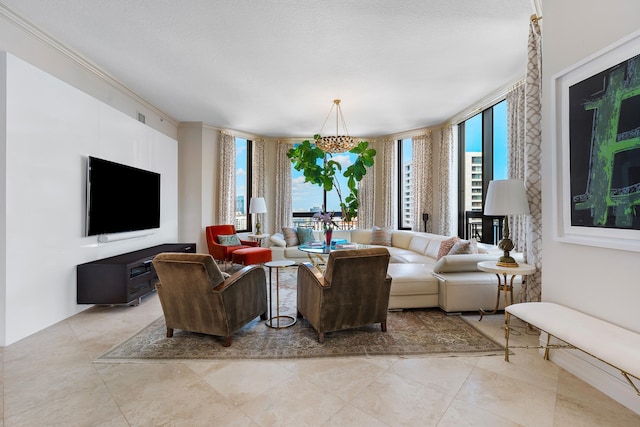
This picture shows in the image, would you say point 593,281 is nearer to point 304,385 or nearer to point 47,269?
point 304,385

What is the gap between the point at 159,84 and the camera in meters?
4.22

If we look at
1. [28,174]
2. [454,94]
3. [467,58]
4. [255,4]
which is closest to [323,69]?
[255,4]

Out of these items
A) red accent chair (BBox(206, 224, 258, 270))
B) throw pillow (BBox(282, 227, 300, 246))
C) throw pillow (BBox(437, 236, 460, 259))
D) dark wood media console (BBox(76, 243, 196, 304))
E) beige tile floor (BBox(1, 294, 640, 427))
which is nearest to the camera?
beige tile floor (BBox(1, 294, 640, 427))

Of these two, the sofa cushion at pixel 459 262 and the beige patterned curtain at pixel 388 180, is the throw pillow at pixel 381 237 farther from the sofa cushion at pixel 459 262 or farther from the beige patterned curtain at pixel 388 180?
the sofa cushion at pixel 459 262

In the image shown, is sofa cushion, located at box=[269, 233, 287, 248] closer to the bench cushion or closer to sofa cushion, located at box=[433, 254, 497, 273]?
sofa cushion, located at box=[433, 254, 497, 273]

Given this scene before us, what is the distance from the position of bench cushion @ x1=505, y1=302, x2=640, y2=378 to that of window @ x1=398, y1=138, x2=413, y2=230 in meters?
4.90

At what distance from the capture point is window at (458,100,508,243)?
452cm

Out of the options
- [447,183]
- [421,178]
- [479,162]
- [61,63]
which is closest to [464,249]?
[479,162]

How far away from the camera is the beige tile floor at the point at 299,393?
1.64 m

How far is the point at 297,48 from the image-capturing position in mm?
3246

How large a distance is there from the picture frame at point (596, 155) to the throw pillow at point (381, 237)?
4062mm

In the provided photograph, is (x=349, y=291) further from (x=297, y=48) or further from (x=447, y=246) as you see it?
(x=297, y=48)

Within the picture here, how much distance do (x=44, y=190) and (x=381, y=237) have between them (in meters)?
5.30

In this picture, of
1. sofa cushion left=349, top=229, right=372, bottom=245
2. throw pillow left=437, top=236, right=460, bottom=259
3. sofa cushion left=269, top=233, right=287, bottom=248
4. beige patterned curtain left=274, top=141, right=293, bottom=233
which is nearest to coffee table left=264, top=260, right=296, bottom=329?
throw pillow left=437, top=236, right=460, bottom=259
